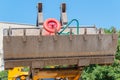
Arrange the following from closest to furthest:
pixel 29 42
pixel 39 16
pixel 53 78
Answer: pixel 29 42
pixel 53 78
pixel 39 16

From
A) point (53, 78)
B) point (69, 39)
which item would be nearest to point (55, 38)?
point (69, 39)

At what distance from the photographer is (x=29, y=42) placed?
364 inches

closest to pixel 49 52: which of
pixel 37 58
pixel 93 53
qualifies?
pixel 37 58

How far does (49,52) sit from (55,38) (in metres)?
0.28

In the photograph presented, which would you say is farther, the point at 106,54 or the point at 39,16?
the point at 39,16

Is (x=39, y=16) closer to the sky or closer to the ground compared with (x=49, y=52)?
closer to the sky

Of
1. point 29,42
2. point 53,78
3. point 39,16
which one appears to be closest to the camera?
point 29,42

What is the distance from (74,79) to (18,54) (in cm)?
122

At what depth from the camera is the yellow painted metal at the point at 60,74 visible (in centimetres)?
955

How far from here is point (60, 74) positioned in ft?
31.6

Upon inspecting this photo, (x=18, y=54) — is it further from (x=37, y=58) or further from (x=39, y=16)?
(x=39, y=16)

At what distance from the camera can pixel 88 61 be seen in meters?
9.59

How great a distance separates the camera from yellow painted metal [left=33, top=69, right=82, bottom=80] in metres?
9.55

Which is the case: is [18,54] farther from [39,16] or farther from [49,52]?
[39,16]
